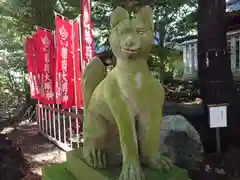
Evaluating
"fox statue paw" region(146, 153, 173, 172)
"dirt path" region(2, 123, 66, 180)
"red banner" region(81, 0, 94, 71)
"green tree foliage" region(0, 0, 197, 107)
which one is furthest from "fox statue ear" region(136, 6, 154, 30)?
"green tree foliage" region(0, 0, 197, 107)

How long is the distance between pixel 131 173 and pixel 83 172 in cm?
32

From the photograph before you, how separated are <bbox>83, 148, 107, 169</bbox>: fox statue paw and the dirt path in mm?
2158

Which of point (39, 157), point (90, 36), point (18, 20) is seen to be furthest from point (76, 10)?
point (39, 157)

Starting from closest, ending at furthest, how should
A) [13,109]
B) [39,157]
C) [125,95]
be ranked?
1. [125,95]
2. [39,157]
3. [13,109]

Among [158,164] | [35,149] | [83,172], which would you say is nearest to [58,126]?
[35,149]

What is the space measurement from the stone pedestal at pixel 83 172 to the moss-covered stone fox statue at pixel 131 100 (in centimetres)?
4

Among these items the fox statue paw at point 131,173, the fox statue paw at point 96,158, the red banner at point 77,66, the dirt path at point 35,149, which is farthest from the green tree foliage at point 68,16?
the fox statue paw at point 131,173

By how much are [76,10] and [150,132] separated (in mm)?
5538

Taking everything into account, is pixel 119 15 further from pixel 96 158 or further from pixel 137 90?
pixel 96 158

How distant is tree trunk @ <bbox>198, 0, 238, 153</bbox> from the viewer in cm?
333

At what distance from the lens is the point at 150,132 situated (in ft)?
3.74

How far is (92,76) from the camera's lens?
1.30 meters

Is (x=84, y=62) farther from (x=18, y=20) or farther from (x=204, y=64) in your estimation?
Result: (x=18, y=20)

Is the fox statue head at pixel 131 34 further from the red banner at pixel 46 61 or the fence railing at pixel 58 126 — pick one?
the red banner at pixel 46 61
